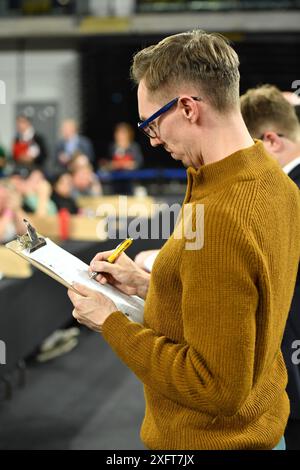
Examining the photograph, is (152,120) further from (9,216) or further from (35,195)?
(35,195)

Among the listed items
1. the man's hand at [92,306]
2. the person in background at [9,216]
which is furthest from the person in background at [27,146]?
the man's hand at [92,306]

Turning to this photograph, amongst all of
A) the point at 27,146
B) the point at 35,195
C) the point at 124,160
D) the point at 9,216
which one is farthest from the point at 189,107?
the point at 27,146

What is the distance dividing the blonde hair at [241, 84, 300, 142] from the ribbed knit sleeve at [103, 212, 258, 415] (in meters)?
0.84

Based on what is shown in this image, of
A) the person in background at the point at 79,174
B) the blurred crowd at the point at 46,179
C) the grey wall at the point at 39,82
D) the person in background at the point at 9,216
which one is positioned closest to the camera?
the person in background at the point at 9,216

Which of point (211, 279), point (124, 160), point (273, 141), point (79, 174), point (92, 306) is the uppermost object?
point (273, 141)

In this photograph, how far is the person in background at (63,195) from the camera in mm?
6082

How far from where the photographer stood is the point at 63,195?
6156mm

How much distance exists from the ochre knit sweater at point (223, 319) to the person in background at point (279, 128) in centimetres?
48

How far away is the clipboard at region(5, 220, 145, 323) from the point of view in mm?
1274

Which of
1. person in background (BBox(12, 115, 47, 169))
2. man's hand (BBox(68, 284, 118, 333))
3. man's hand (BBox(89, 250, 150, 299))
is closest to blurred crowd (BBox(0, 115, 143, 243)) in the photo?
person in background (BBox(12, 115, 47, 169))

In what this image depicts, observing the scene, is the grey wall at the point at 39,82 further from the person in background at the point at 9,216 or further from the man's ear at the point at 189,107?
the man's ear at the point at 189,107

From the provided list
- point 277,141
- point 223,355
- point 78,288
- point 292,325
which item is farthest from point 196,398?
point 277,141

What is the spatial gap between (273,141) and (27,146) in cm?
939

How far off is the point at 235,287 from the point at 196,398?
20cm
